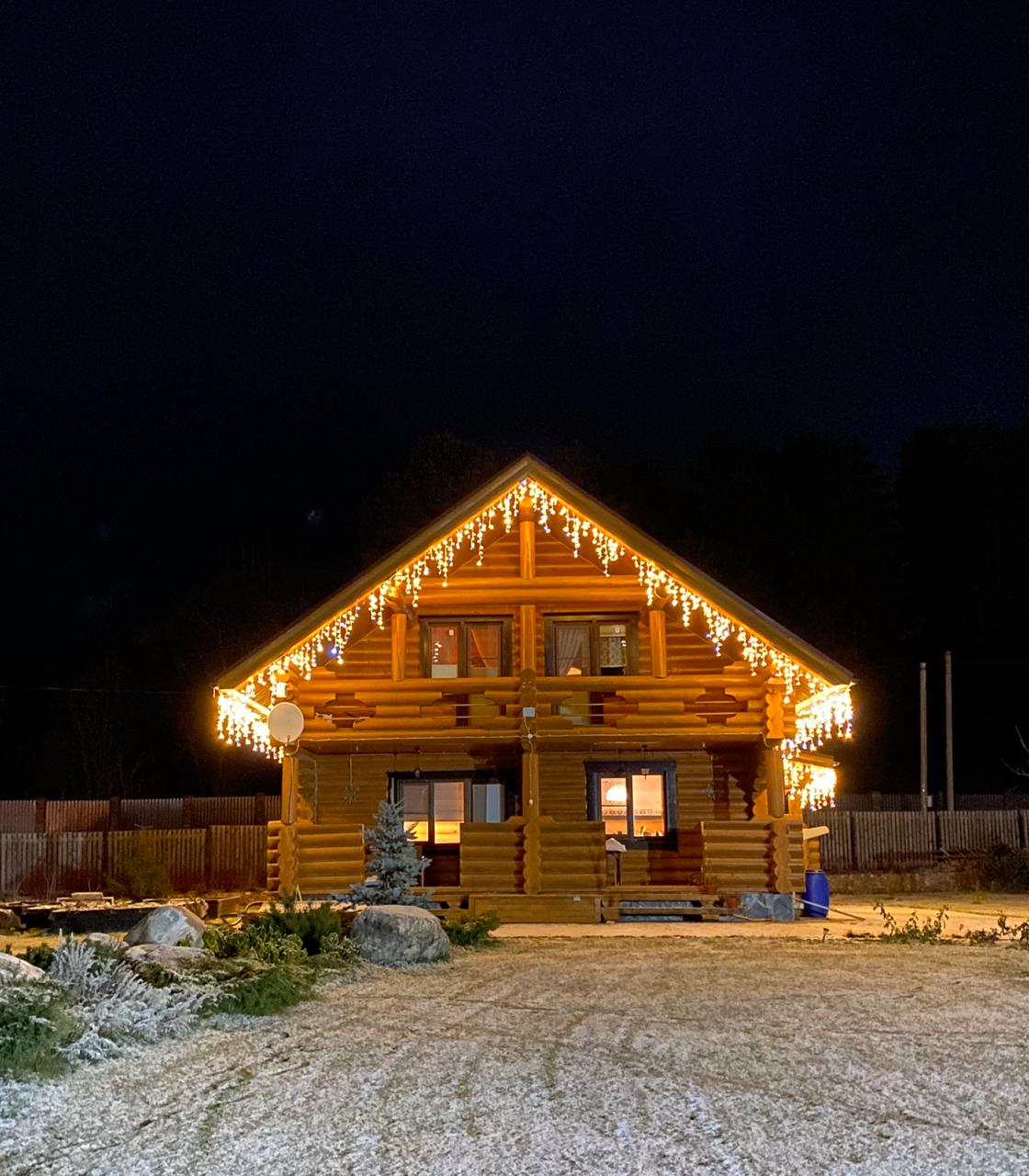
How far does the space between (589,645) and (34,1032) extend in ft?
46.2

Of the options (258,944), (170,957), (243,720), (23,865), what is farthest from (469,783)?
(170,957)

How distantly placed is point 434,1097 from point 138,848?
1947 cm

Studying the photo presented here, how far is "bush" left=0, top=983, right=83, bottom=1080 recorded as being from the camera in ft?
24.2

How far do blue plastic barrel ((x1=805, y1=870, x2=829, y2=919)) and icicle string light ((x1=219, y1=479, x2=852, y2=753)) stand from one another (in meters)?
2.37

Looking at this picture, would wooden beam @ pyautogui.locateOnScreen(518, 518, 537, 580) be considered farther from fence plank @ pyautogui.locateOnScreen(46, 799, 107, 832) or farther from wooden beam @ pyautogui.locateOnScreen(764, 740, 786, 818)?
fence plank @ pyautogui.locateOnScreen(46, 799, 107, 832)

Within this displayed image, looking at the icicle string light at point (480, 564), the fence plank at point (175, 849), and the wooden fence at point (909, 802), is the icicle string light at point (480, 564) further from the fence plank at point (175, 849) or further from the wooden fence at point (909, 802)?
the wooden fence at point (909, 802)

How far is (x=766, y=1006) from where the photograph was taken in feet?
32.6

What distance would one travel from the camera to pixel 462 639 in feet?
69.0

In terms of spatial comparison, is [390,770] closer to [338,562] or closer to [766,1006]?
[766,1006]

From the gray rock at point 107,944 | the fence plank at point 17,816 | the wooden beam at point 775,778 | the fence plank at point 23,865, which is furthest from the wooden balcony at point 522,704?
the fence plank at point 17,816

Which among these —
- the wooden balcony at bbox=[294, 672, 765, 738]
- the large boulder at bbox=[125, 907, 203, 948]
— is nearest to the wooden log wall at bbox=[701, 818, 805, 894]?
the wooden balcony at bbox=[294, 672, 765, 738]

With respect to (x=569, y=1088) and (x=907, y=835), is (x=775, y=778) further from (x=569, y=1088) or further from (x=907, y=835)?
(x=569, y=1088)

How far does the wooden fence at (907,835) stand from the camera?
97.9 ft

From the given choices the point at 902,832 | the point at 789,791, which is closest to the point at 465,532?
the point at 789,791
